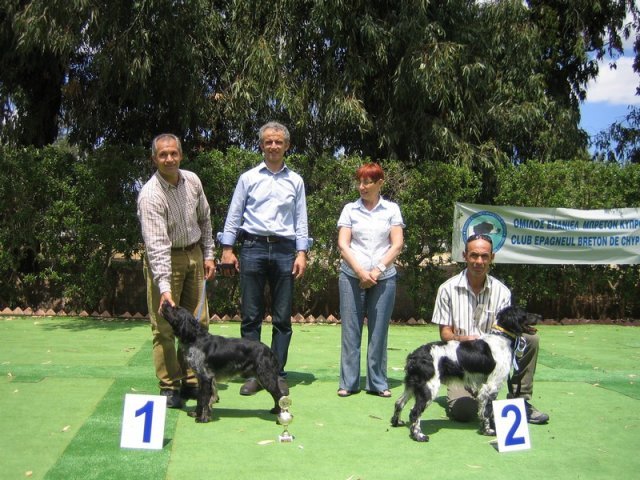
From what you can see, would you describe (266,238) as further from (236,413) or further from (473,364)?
(473,364)

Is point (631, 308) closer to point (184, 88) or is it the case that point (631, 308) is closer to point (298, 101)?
point (298, 101)

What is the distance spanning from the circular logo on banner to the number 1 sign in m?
6.92

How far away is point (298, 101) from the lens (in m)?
10.4

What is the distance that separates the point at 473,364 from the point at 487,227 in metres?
5.97

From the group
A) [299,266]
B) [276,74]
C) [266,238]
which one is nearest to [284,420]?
[299,266]

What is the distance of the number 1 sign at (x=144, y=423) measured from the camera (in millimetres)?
4004

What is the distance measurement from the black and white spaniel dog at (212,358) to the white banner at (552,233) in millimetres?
5878

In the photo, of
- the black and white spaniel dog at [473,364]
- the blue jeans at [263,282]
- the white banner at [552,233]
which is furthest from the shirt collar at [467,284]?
the white banner at [552,233]

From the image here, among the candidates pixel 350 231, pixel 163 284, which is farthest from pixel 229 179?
pixel 163 284

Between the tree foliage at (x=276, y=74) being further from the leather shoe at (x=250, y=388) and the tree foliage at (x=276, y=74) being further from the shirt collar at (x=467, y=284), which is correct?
the shirt collar at (x=467, y=284)

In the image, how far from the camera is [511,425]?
4227 millimetres

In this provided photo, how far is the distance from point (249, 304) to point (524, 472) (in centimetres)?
262

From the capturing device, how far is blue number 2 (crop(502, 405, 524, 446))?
13.8 ft

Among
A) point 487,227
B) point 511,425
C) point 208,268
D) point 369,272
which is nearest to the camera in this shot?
point 511,425
